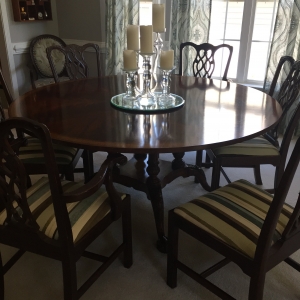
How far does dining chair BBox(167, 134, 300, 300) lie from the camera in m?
1.10

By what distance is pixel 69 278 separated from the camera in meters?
1.26

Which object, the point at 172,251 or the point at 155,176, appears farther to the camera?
the point at 155,176

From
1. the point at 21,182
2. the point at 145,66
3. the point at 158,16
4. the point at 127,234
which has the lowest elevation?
the point at 127,234

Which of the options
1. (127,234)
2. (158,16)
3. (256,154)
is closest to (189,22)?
(158,16)

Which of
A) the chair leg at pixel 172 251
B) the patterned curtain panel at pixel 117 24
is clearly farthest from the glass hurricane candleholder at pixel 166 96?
the patterned curtain panel at pixel 117 24

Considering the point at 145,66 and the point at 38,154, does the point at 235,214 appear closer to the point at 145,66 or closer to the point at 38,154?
the point at 145,66

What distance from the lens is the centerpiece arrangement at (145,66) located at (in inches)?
65.6

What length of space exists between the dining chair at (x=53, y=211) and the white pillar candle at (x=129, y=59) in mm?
575

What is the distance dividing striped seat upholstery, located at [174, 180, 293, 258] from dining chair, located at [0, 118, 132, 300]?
0.35m

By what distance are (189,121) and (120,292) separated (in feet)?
2.92

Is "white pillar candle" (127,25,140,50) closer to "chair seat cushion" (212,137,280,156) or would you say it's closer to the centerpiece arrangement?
the centerpiece arrangement

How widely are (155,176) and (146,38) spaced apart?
77 centimetres

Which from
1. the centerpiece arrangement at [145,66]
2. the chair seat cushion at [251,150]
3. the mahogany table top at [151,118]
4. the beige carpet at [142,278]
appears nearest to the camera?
the mahogany table top at [151,118]

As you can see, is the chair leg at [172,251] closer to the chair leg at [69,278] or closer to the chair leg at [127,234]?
the chair leg at [127,234]
